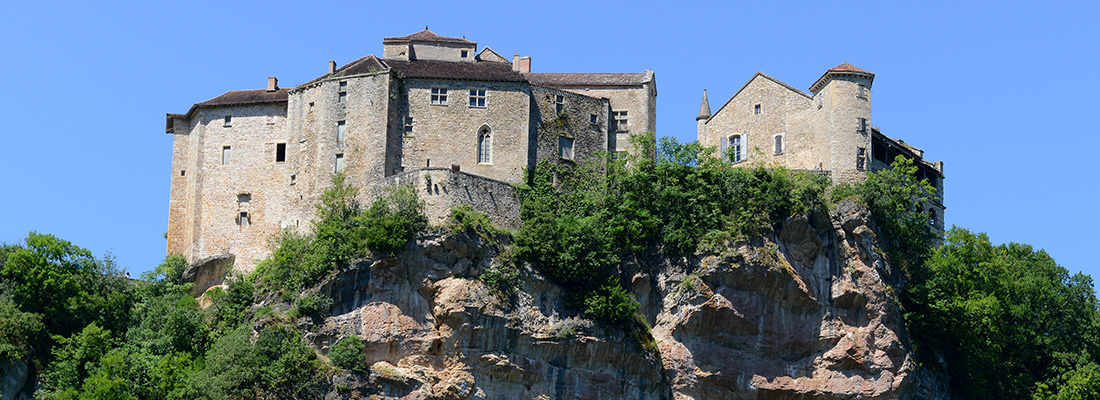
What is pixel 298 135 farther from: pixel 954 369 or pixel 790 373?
pixel 954 369

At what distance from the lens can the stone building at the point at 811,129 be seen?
7144cm

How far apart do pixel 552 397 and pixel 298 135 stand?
59.7ft

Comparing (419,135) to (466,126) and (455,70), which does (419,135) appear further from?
(455,70)

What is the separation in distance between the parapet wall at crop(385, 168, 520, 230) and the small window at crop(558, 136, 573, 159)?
536cm

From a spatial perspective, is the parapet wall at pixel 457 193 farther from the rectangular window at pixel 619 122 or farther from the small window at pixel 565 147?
the rectangular window at pixel 619 122

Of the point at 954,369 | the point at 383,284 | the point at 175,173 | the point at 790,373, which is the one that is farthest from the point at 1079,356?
the point at 175,173

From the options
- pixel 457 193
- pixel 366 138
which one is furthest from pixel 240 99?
pixel 457 193

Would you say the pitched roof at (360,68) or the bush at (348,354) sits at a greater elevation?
the pitched roof at (360,68)

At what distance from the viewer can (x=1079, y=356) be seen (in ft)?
222

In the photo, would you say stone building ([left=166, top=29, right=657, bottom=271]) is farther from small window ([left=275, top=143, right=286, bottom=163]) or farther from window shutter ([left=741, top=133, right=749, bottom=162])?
window shutter ([left=741, top=133, right=749, bottom=162])

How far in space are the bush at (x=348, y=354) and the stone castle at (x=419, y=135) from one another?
26.7 ft

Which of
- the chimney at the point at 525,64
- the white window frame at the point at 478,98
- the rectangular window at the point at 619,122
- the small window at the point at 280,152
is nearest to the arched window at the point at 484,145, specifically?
the white window frame at the point at 478,98

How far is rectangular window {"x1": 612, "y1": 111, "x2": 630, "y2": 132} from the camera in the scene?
7588 centimetres

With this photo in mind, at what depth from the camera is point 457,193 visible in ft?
214
